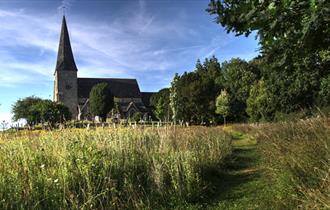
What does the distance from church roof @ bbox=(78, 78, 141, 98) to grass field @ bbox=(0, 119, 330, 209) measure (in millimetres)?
Result: 92643

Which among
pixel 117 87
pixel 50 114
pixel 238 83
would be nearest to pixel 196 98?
pixel 238 83

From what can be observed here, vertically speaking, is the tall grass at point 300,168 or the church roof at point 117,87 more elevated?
the church roof at point 117,87

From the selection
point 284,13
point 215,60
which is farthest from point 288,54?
point 215,60

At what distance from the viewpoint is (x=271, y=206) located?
5531 millimetres

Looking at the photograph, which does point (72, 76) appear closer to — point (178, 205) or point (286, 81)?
point (286, 81)

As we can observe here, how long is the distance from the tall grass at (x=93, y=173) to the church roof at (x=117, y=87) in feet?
303

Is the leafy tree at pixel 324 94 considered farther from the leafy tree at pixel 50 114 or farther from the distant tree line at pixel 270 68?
the leafy tree at pixel 50 114

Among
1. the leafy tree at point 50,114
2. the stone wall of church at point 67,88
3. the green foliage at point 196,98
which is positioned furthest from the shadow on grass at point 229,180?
the stone wall of church at point 67,88

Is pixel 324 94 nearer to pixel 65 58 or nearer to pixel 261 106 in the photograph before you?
pixel 261 106

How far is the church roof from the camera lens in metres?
100

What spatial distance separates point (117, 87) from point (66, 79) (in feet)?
53.2

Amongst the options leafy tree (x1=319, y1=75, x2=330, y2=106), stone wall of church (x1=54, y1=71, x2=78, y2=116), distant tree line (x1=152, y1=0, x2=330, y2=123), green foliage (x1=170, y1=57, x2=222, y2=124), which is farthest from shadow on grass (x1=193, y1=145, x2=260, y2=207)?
stone wall of church (x1=54, y1=71, x2=78, y2=116)

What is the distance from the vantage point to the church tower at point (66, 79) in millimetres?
90931

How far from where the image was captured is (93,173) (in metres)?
5.94
